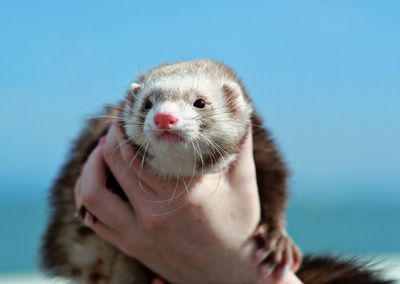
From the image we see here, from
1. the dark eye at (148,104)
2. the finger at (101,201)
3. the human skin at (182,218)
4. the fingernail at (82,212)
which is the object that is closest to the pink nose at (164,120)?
the dark eye at (148,104)

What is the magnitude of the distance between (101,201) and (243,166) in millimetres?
420

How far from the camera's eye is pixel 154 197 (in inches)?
80.8

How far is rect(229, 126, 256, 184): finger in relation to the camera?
2096mm

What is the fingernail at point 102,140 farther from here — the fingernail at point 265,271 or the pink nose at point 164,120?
the fingernail at point 265,271

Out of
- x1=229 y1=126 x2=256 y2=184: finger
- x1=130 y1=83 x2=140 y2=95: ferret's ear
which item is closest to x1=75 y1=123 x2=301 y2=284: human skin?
x1=229 y1=126 x2=256 y2=184: finger

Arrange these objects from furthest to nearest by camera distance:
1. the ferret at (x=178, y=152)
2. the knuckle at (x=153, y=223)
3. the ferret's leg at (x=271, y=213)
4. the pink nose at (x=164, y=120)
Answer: the ferret's leg at (x=271, y=213) < the knuckle at (x=153, y=223) < the ferret at (x=178, y=152) < the pink nose at (x=164, y=120)

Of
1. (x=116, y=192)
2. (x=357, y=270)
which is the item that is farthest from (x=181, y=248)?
(x=357, y=270)

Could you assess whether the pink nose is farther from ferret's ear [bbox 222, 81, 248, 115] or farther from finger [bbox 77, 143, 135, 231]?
finger [bbox 77, 143, 135, 231]

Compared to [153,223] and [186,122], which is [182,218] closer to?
[153,223]

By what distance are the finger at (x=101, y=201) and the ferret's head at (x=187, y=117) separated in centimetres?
17

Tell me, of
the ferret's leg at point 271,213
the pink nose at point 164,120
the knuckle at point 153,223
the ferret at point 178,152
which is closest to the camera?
the pink nose at point 164,120

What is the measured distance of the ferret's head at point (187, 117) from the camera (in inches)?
72.2

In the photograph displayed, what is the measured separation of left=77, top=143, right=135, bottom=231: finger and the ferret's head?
174mm

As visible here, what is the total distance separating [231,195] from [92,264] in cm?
48
